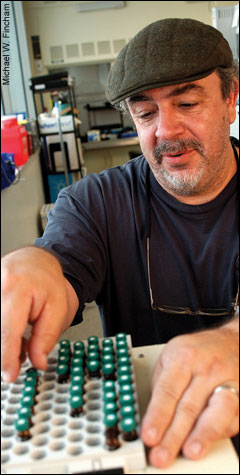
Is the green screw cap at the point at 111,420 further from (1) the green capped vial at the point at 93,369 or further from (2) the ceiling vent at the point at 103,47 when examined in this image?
(2) the ceiling vent at the point at 103,47

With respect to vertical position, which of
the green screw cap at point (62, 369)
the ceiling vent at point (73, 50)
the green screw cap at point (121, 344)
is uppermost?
the ceiling vent at point (73, 50)

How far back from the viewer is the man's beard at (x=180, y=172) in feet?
3.06

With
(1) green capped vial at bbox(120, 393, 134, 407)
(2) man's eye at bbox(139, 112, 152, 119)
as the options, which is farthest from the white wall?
(1) green capped vial at bbox(120, 393, 134, 407)

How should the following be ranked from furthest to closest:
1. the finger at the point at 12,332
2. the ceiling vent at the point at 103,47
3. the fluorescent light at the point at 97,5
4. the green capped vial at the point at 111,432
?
the ceiling vent at the point at 103,47 < the fluorescent light at the point at 97,5 < the finger at the point at 12,332 < the green capped vial at the point at 111,432

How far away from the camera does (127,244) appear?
104 cm

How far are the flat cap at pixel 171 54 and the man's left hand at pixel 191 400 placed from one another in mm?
496

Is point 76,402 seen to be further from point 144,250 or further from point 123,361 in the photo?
point 144,250

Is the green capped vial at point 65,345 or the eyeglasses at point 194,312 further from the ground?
the green capped vial at point 65,345

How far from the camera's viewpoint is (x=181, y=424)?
1.48 ft

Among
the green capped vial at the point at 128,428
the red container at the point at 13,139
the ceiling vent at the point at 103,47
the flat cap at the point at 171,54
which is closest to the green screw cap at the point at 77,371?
the green capped vial at the point at 128,428

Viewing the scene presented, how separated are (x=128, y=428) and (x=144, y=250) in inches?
23.9

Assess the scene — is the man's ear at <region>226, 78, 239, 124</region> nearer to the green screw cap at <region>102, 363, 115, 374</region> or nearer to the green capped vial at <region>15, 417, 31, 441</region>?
the green screw cap at <region>102, 363, 115, 374</region>

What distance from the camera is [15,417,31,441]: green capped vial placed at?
1.46 feet

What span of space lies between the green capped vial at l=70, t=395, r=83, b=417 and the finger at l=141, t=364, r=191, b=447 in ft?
0.24
